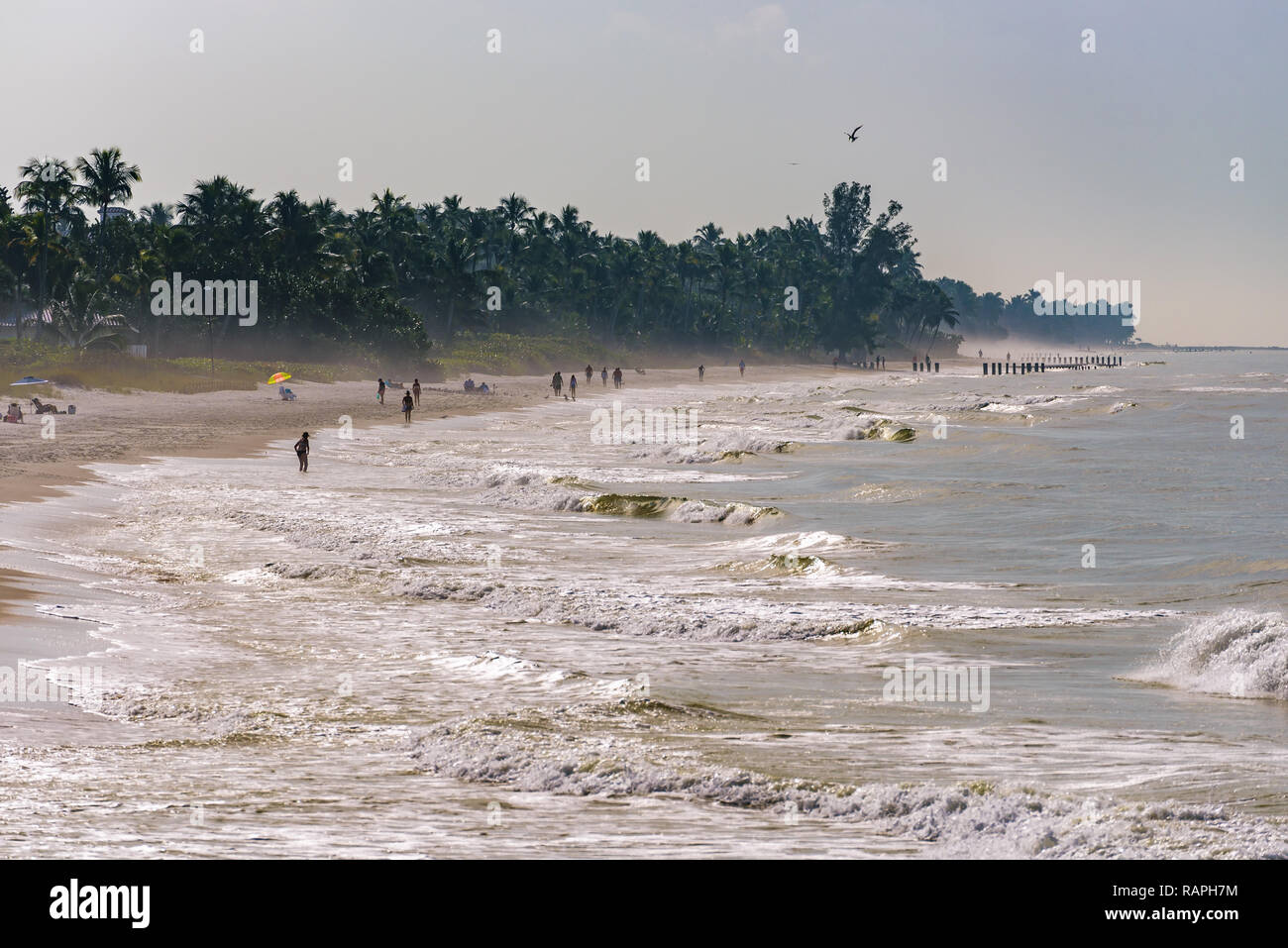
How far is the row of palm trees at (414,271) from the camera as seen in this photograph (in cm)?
7725

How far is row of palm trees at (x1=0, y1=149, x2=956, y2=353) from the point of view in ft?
253

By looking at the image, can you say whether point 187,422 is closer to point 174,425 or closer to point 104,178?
point 174,425

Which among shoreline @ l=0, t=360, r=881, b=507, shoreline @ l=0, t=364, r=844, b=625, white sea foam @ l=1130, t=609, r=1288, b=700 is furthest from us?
shoreline @ l=0, t=360, r=881, b=507

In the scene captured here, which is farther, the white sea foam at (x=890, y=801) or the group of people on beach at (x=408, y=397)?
the group of people on beach at (x=408, y=397)

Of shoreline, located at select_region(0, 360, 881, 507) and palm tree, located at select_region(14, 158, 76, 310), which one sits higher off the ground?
palm tree, located at select_region(14, 158, 76, 310)

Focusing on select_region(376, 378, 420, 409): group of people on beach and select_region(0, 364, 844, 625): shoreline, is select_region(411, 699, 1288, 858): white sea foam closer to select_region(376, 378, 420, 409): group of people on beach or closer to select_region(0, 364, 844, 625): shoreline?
select_region(0, 364, 844, 625): shoreline

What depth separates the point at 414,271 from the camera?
114250 millimetres

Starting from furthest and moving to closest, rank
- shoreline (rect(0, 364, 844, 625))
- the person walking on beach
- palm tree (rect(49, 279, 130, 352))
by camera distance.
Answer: palm tree (rect(49, 279, 130, 352)), the person walking on beach, shoreline (rect(0, 364, 844, 625))

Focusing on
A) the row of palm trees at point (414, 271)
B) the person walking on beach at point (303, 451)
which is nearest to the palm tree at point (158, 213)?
the row of palm trees at point (414, 271)

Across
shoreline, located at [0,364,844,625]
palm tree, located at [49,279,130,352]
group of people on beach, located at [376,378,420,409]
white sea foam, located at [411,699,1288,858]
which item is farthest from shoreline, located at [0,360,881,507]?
white sea foam, located at [411,699,1288,858]

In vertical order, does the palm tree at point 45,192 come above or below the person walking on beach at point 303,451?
above

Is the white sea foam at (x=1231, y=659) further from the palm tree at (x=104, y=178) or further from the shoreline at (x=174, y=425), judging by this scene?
the palm tree at (x=104, y=178)

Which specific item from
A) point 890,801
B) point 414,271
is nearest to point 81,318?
point 414,271
